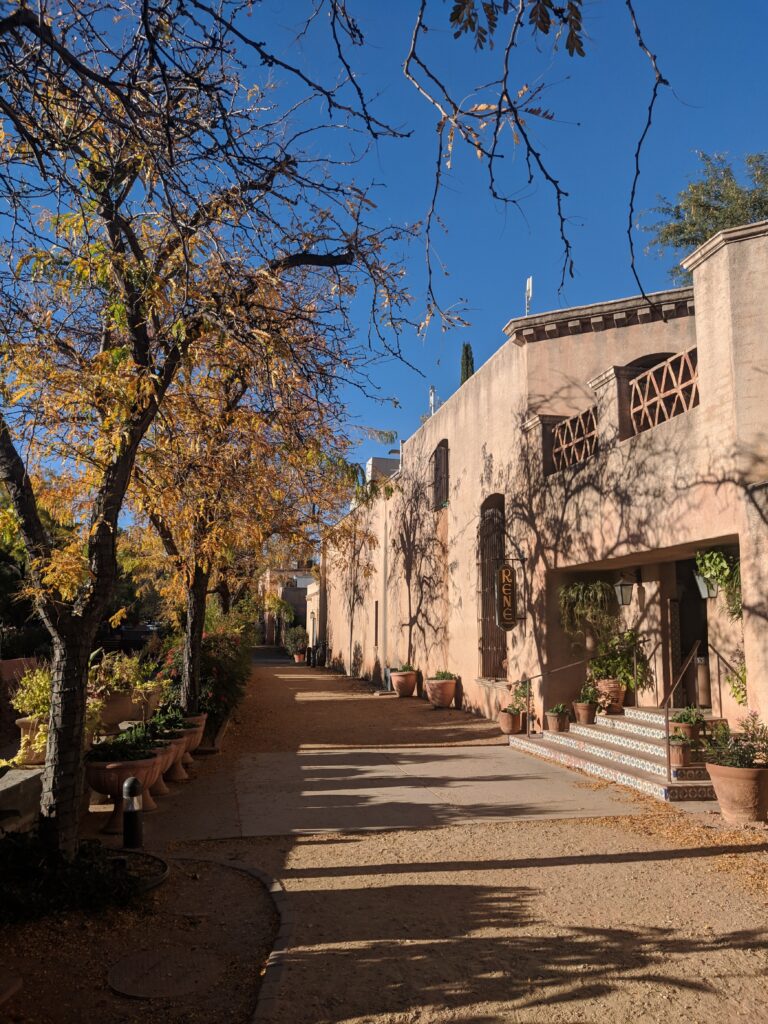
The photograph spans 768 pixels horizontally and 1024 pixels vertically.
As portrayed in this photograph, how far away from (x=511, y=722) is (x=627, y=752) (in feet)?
11.8

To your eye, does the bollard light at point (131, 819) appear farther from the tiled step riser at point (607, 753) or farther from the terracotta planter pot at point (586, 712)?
the terracotta planter pot at point (586, 712)

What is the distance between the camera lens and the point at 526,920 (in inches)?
195

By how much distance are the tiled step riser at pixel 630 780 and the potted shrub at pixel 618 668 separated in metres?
1.26

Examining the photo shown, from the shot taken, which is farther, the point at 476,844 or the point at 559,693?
the point at 559,693

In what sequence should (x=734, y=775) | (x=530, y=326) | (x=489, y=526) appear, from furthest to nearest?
(x=489, y=526) < (x=530, y=326) < (x=734, y=775)

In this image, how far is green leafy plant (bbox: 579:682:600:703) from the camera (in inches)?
471

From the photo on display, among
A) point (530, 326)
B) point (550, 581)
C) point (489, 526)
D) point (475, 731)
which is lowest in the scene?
point (475, 731)

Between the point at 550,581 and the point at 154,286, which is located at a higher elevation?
the point at 154,286

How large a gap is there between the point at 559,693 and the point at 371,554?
48.3 feet

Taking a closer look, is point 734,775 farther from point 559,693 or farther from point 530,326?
point 530,326

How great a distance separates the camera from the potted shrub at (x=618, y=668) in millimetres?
11781

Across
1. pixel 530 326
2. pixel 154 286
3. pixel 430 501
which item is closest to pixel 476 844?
pixel 154 286

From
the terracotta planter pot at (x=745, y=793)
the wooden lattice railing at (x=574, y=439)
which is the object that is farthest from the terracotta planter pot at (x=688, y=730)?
the wooden lattice railing at (x=574, y=439)

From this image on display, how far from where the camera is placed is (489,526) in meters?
16.2
